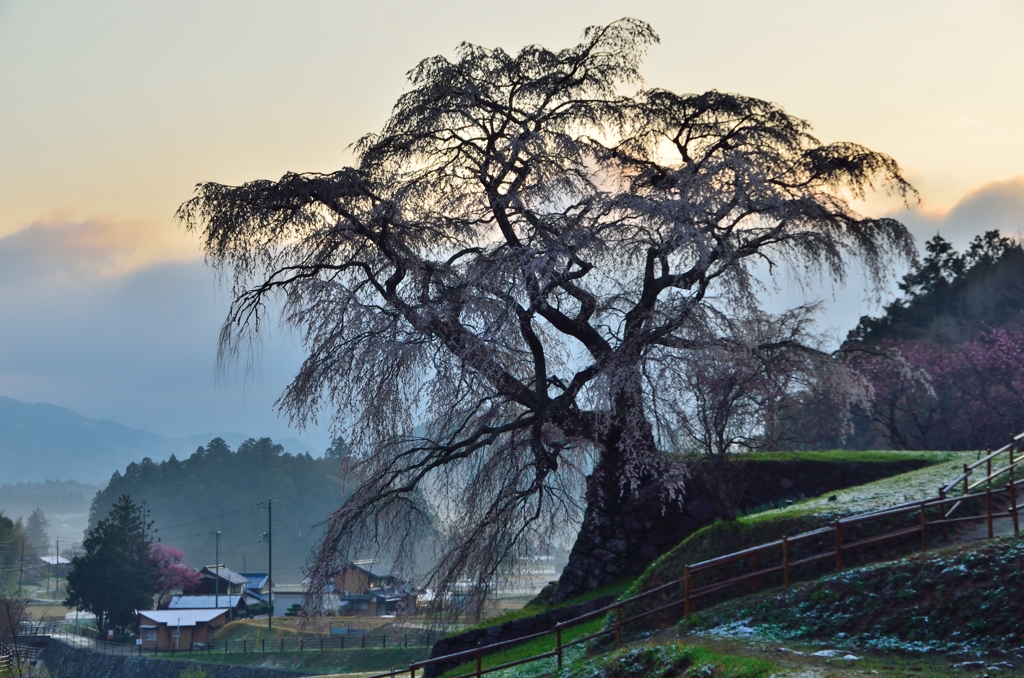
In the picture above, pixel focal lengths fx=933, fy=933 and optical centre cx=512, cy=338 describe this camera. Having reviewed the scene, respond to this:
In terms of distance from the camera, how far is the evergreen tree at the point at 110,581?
61.7 m

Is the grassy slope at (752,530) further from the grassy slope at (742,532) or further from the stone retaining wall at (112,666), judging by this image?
the stone retaining wall at (112,666)

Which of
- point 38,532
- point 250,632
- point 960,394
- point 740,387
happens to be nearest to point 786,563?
point 740,387

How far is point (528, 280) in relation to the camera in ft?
61.9

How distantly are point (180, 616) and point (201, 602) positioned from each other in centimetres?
579

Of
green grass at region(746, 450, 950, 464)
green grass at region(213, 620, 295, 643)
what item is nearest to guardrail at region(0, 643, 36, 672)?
green grass at region(213, 620, 295, 643)

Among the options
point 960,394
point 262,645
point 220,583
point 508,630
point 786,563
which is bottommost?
point 262,645

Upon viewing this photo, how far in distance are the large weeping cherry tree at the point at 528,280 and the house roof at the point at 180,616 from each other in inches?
1698

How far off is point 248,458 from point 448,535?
113688 millimetres

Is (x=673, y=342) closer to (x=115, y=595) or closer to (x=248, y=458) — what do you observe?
(x=115, y=595)

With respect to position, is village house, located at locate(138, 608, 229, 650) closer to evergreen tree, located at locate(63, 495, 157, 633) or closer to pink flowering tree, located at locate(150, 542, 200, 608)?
evergreen tree, located at locate(63, 495, 157, 633)

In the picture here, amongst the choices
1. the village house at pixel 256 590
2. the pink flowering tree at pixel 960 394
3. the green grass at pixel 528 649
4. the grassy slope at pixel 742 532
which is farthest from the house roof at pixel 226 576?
the grassy slope at pixel 742 532

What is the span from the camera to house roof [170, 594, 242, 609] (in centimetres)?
6506

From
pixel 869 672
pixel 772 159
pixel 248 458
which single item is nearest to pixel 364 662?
pixel 772 159

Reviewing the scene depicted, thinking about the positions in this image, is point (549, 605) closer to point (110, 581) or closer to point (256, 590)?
point (110, 581)
